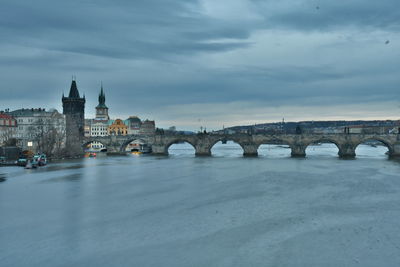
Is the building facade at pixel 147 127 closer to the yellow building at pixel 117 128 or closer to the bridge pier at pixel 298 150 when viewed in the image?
the yellow building at pixel 117 128

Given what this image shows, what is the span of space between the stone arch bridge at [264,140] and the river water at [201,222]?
1561 inches

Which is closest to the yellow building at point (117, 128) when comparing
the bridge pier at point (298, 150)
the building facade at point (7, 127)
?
the building facade at point (7, 127)

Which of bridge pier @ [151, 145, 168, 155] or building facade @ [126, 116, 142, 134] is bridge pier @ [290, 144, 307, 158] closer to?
bridge pier @ [151, 145, 168, 155]

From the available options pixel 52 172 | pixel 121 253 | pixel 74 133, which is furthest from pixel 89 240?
pixel 74 133

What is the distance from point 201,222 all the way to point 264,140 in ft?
206

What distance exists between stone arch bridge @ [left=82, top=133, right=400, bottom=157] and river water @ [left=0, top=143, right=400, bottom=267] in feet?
130

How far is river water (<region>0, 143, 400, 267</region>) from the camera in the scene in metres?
19.0

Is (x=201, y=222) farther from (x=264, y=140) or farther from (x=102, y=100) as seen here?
(x=102, y=100)

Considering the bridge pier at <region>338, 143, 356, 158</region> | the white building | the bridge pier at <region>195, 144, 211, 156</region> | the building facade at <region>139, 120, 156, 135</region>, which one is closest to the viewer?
the bridge pier at <region>338, 143, 356, 158</region>

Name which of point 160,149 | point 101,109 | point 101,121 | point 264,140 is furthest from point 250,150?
point 101,109

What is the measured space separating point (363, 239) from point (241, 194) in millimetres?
15290

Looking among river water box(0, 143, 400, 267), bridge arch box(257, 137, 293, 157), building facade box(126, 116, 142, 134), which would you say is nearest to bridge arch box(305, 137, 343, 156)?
bridge arch box(257, 137, 293, 157)

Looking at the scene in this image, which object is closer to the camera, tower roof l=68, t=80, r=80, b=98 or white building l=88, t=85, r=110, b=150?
tower roof l=68, t=80, r=80, b=98

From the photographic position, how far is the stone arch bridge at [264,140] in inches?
3222
